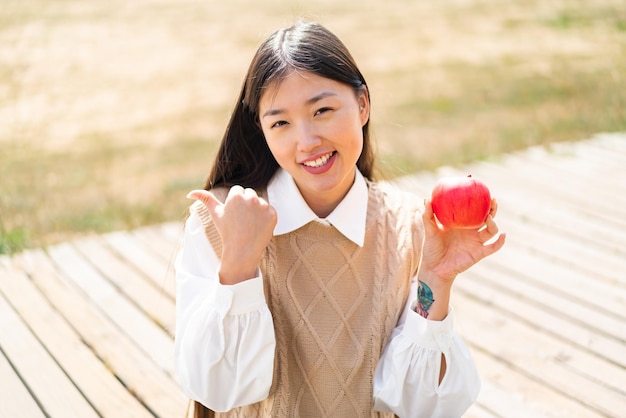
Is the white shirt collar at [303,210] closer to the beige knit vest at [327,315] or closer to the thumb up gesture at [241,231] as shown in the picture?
the beige knit vest at [327,315]

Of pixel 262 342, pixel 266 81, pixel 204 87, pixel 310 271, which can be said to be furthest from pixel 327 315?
pixel 204 87

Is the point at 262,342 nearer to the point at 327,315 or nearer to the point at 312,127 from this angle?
the point at 327,315

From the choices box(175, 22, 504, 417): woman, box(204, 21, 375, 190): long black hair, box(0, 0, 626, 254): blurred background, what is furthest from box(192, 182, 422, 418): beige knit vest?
box(0, 0, 626, 254): blurred background

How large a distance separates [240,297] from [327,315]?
30 cm

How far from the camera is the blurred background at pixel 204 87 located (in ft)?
18.0

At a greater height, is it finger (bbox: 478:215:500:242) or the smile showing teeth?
the smile showing teeth

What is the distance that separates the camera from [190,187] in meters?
5.45

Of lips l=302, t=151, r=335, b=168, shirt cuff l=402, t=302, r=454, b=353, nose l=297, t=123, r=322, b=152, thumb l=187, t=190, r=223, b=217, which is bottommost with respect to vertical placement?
shirt cuff l=402, t=302, r=454, b=353

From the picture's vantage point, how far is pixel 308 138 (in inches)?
73.3

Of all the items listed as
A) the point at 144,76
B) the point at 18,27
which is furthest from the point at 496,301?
the point at 18,27

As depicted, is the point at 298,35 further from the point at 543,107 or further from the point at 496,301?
the point at 543,107

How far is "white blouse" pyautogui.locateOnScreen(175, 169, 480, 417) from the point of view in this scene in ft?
5.88

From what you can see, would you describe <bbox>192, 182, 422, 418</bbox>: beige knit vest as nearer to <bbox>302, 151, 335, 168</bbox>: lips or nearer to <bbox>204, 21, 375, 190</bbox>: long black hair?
<bbox>204, 21, 375, 190</bbox>: long black hair

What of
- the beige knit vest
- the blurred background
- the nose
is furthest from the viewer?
the blurred background
